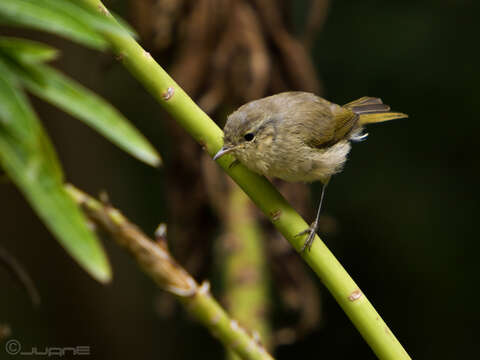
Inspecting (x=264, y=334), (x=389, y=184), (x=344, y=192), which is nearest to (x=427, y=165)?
(x=389, y=184)

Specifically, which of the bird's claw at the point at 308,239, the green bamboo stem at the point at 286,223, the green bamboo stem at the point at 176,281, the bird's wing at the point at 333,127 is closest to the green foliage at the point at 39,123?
the green bamboo stem at the point at 286,223

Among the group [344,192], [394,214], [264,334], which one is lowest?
[264,334]

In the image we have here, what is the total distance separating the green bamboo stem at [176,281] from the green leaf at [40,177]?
73 centimetres

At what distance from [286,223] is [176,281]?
1.38 ft

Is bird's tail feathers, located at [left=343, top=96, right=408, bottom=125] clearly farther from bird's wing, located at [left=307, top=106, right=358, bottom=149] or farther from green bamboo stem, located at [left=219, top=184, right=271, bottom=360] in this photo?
green bamboo stem, located at [left=219, top=184, right=271, bottom=360]

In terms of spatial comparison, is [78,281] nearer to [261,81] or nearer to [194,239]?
[194,239]

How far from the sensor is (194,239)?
3.06 meters

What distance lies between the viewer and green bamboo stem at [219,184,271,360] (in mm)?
2779

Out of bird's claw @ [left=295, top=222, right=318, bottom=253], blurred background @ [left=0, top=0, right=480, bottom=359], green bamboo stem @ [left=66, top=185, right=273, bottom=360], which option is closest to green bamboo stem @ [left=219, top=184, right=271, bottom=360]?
blurred background @ [left=0, top=0, right=480, bottom=359]

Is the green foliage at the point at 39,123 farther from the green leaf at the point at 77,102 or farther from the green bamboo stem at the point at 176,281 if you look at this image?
the green bamboo stem at the point at 176,281

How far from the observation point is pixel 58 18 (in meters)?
0.95

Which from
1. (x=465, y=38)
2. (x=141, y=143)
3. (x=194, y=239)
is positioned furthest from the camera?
(x=465, y=38)

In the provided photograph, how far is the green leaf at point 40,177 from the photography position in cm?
87

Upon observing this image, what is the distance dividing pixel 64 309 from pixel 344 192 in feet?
6.91
